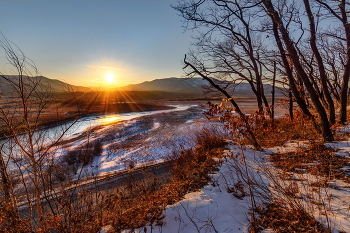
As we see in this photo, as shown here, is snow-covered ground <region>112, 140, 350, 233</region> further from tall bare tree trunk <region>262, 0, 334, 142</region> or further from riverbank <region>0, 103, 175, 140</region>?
riverbank <region>0, 103, 175, 140</region>

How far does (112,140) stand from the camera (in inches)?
669

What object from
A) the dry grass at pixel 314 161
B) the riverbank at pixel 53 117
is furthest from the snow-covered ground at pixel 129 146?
the dry grass at pixel 314 161

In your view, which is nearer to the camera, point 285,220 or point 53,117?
point 285,220

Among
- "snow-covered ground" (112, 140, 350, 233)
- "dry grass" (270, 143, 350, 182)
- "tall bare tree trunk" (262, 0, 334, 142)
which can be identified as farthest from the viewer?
"tall bare tree trunk" (262, 0, 334, 142)

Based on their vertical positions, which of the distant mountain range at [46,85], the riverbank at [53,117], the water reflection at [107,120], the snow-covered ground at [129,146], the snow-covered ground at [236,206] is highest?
the distant mountain range at [46,85]

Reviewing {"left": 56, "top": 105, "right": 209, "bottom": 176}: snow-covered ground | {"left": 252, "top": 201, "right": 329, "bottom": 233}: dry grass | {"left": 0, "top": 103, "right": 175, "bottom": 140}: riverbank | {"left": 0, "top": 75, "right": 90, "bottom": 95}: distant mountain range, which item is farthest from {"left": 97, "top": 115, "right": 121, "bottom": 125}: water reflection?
{"left": 252, "top": 201, "right": 329, "bottom": 233}: dry grass

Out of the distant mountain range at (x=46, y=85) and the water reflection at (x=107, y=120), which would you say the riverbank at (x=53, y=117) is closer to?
the distant mountain range at (x=46, y=85)

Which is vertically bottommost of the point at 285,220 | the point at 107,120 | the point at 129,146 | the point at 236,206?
the point at 129,146

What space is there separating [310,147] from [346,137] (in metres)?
1.50

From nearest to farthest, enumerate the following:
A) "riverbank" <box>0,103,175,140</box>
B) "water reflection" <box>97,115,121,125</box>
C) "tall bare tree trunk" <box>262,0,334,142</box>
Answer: "riverbank" <box>0,103,175,140</box> → "tall bare tree trunk" <box>262,0,334,142</box> → "water reflection" <box>97,115,121,125</box>

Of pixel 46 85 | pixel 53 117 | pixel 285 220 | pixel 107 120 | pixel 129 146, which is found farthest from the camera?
pixel 107 120

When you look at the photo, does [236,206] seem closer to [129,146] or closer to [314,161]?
[314,161]

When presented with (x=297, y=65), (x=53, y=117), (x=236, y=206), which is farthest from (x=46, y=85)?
(x=53, y=117)

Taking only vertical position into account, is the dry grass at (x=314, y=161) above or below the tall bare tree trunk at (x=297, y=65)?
below
